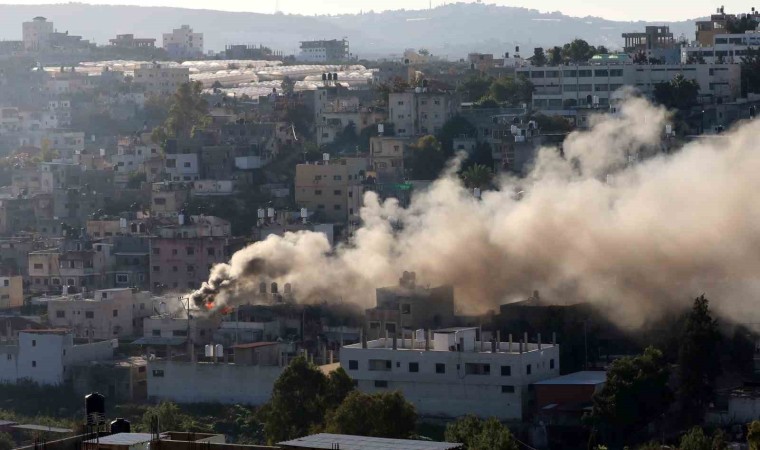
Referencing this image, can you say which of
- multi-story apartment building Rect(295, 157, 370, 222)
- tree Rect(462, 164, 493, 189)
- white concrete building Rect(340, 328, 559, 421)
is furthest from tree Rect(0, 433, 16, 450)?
multi-story apartment building Rect(295, 157, 370, 222)

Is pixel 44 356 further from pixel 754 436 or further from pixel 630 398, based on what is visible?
pixel 754 436

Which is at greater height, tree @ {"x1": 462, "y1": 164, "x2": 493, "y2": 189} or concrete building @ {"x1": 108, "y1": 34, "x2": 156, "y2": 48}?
concrete building @ {"x1": 108, "y1": 34, "x2": 156, "y2": 48}

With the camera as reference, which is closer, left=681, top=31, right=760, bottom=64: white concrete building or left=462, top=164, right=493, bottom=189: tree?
left=462, top=164, right=493, bottom=189: tree

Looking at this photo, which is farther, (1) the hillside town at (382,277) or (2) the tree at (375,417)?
(1) the hillside town at (382,277)

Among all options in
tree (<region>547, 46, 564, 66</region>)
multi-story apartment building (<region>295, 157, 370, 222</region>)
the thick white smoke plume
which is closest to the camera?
the thick white smoke plume

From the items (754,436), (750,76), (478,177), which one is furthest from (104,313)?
(754,436)

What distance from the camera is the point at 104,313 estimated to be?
44562 mm

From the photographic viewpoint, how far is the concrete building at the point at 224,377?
37.9 m

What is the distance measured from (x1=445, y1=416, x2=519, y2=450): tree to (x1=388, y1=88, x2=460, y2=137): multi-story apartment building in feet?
79.5

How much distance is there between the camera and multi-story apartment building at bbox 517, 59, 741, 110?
182ft

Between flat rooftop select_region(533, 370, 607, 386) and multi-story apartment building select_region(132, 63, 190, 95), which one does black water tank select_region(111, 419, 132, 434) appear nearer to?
flat rooftop select_region(533, 370, 607, 386)

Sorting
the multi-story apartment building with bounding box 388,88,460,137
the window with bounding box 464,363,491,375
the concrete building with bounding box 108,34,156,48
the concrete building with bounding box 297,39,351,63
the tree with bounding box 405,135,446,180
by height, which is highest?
the concrete building with bounding box 108,34,156,48

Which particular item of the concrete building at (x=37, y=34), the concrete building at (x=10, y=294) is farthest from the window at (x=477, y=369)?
the concrete building at (x=37, y=34)

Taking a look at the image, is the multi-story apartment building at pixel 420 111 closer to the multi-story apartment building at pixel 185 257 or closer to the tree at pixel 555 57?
the tree at pixel 555 57
